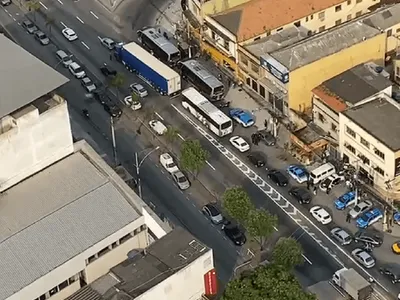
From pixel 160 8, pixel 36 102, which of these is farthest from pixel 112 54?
pixel 36 102

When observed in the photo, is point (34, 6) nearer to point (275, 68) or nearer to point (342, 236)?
point (275, 68)

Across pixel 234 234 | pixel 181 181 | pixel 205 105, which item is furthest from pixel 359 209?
pixel 205 105

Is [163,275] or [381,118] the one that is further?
[381,118]

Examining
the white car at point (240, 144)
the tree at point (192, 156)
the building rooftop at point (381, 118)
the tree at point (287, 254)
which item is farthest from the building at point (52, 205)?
the building rooftop at point (381, 118)

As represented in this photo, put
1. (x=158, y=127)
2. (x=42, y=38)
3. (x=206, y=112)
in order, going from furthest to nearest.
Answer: (x=42, y=38) < (x=158, y=127) < (x=206, y=112)

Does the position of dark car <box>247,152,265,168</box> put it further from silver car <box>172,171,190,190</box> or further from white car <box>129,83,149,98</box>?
white car <box>129,83,149,98</box>

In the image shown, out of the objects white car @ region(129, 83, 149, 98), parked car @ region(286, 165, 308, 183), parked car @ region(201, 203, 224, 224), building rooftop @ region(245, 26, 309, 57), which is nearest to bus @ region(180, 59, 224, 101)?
white car @ region(129, 83, 149, 98)

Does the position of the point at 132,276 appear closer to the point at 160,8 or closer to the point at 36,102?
the point at 36,102

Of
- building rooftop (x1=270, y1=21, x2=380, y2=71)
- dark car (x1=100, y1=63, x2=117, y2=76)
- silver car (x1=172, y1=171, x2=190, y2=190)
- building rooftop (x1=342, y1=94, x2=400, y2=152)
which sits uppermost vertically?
building rooftop (x1=270, y1=21, x2=380, y2=71)
